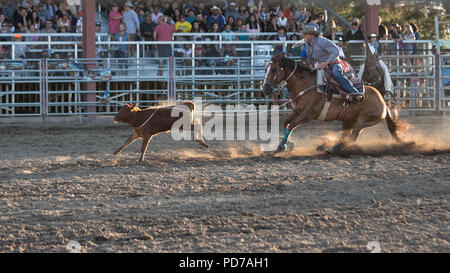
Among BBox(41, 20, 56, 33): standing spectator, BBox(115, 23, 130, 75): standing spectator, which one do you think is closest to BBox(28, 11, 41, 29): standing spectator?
BBox(41, 20, 56, 33): standing spectator

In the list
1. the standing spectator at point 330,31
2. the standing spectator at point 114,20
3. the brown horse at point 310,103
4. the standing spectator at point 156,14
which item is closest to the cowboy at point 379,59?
the standing spectator at point 330,31

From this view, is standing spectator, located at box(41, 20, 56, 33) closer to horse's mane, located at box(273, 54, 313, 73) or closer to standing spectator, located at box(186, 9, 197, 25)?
standing spectator, located at box(186, 9, 197, 25)

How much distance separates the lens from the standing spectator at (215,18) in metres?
16.0

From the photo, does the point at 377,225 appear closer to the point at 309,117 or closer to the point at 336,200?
the point at 336,200

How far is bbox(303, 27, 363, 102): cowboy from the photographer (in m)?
8.95

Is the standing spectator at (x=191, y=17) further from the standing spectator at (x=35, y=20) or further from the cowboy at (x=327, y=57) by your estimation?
the cowboy at (x=327, y=57)

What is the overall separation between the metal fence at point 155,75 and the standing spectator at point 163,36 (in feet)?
0.12

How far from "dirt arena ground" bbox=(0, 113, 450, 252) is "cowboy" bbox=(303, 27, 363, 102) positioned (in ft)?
2.99

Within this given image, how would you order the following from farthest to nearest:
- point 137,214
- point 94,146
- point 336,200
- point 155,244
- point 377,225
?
point 94,146, point 336,200, point 137,214, point 377,225, point 155,244

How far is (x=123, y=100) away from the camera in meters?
14.8

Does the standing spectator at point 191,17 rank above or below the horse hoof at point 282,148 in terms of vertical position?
above

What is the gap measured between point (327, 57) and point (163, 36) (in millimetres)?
6889

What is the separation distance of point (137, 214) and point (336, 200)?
1948 millimetres
